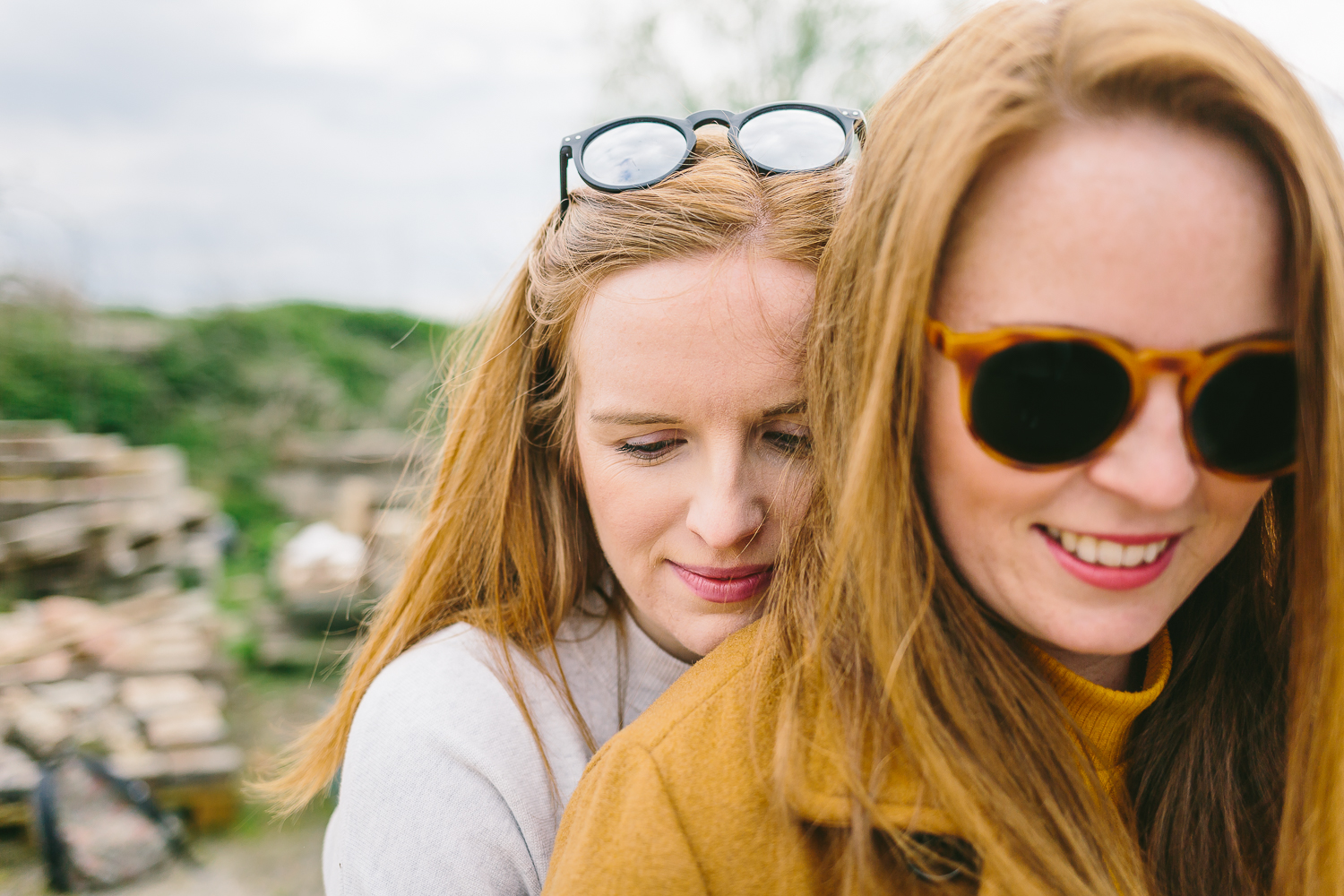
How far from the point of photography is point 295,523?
8352 millimetres

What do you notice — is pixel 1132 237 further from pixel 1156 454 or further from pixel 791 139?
pixel 791 139

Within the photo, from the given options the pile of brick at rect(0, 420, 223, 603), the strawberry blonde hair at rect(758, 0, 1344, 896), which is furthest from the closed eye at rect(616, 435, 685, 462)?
the pile of brick at rect(0, 420, 223, 603)

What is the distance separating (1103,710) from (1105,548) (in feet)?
1.07

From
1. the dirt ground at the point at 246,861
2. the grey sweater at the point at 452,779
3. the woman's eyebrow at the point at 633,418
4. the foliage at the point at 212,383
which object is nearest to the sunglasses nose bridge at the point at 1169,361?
the woman's eyebrow at the point at 633,418

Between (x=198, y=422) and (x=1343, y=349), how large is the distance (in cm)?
1041

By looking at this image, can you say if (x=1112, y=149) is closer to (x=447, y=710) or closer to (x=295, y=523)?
(x=447, y=710)

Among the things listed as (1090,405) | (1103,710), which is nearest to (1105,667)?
(1103,710)

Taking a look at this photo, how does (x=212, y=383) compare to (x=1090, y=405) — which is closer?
(x=1090, y=405)

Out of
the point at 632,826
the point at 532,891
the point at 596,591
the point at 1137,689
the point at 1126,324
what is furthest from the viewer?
the point at 596,591

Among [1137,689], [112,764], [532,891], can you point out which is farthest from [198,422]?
[1137,689]

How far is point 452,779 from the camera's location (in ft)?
5.03

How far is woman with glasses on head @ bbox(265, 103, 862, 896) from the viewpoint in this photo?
1476mm

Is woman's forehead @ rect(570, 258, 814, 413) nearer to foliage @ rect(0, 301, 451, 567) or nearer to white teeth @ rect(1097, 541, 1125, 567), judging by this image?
white teeth @ rect(1097, 541, 1125, 567)

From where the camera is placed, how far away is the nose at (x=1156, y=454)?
1.01m
